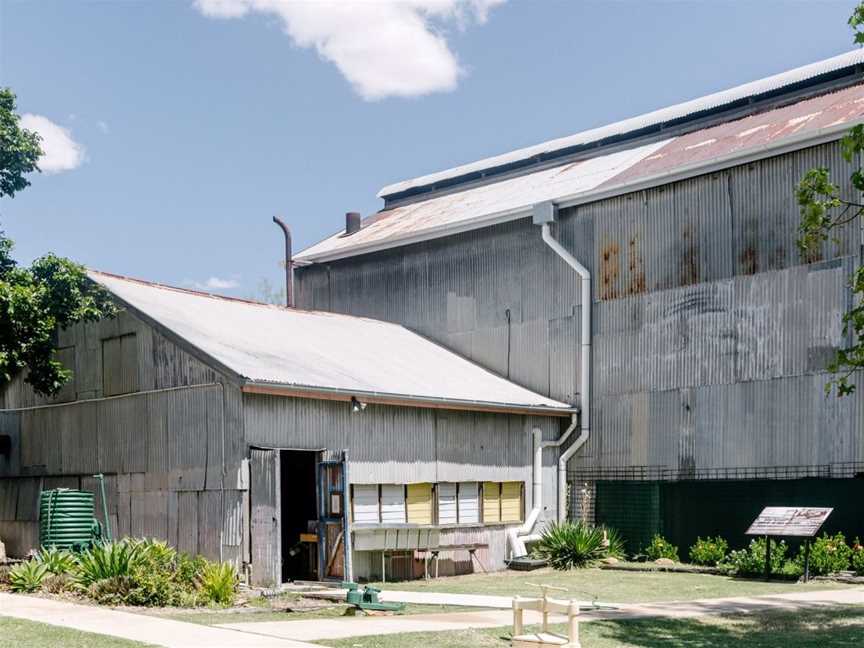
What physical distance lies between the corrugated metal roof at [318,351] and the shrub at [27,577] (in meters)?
4.95

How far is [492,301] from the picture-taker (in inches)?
1278

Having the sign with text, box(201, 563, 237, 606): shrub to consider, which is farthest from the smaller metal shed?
the sign with text

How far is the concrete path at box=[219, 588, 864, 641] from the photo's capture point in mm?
15047

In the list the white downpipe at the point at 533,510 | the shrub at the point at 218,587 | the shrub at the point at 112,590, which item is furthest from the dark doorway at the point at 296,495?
the shrub at the point at 112,590

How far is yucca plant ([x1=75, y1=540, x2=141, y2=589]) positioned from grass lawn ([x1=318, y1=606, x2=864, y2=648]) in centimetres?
573

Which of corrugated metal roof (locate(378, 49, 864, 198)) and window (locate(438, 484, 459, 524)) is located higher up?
corrugated metal roof (locate(378, 49, 864, 198))

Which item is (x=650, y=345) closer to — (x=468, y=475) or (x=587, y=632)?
(x=468, y=475)

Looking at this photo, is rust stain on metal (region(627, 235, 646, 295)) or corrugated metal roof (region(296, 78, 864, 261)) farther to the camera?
rust stain on metal (region(627, 235, 646, 295))

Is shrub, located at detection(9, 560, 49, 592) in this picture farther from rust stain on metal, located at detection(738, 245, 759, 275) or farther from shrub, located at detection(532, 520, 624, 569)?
rust stain on metal, located at detection(738, 245, 759, 275)

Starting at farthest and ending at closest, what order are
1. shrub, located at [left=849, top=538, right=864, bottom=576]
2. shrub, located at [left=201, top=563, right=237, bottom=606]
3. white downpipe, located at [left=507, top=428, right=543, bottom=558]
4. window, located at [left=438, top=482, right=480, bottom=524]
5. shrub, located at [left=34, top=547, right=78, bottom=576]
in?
white downpipe, located at [left=507, top=428, right=543, bottom=558] → window, located at [left=438, top=482, right=480, bottom=524] → shrub, located at [left=849, top=538, right=864, bottom=576] → shrub, located at [left=34, top=547, right=78, bottom=576] → shrub, located at [left=201, top=563, right=237, bottom=606]

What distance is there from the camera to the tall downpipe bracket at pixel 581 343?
29516 mm

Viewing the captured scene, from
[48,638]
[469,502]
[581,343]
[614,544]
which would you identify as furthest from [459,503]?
[48,638]

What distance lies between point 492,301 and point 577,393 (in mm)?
4048

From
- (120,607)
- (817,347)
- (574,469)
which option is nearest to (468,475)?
(574,469)
